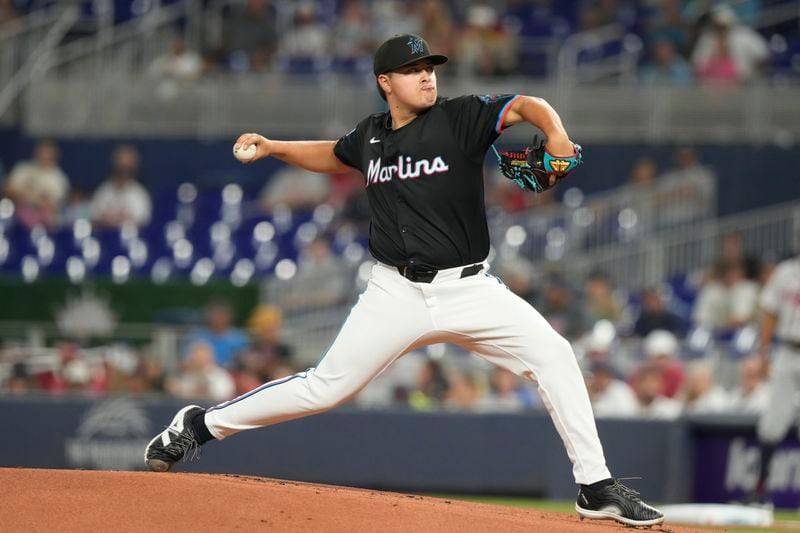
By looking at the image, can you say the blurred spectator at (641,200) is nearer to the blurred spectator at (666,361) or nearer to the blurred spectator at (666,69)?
the blurred spectator at (666,69)

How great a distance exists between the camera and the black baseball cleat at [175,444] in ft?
20.8

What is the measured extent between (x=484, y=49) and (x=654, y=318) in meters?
5.04

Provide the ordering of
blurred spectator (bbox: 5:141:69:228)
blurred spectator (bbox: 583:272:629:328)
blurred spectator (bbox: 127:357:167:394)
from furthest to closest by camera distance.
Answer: blurred spectator (bbox: 5:141:69:228), blurred spectator (bbox: 583:272:629:328), blurred spectator (bbox: 127:357:167:394)

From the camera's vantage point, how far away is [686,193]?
1533cm

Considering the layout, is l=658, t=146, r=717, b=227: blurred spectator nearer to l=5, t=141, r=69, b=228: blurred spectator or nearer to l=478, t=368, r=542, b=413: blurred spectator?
l=478, t=368, r=542, b=413: blurred spectator

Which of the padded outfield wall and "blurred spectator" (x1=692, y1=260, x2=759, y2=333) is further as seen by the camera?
"blurred spectator" (x1=692, y1=260, x2=759, y2=333)

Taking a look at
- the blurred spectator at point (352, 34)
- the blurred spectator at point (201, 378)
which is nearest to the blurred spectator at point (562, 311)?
the blurred spectator at point (201, 378)

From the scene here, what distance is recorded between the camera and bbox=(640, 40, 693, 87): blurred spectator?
16.5 metres

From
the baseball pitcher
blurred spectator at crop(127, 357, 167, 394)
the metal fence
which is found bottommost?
blurred spectator at crop(127, 357, 167, 394)

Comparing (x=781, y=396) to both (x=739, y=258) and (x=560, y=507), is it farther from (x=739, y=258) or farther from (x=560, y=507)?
(x=739, y=258)

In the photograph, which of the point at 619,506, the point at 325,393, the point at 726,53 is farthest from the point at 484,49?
the point at 619,506

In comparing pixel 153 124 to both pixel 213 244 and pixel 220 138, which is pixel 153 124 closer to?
pixel 220 138

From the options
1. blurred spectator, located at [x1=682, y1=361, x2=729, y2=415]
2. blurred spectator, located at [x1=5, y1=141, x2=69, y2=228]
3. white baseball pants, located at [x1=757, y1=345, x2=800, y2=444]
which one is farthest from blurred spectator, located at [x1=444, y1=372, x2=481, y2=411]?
blurred spectator, located at [x1=5, y1=141, x2=69, y2=228]

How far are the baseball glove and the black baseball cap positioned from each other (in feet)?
1.77
